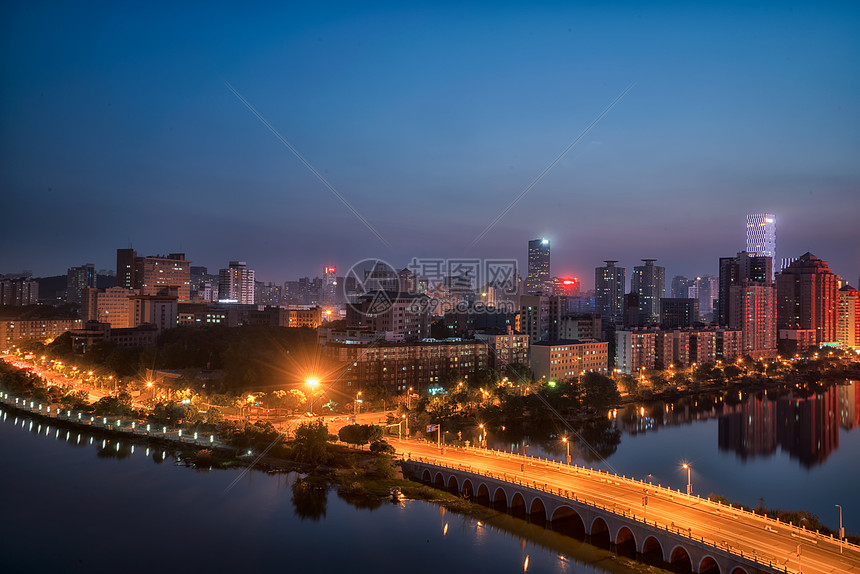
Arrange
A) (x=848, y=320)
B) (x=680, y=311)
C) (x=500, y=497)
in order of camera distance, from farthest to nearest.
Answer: (x=848, y=320) → (x=680, y=311) → (x=500, y=497)

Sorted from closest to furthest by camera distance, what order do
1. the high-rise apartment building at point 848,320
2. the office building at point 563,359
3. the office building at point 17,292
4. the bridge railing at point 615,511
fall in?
the bridge railing at point 615,511
the office building at point 563,359
the office building at point 17,292
the high-rise apartment building at point 848,320

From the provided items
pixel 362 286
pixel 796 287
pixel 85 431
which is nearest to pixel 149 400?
pixel 85 431

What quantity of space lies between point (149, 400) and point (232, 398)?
9.76 feet

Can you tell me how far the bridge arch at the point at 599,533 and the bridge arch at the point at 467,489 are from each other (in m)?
2.78

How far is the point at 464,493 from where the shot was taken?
1214 centimetres

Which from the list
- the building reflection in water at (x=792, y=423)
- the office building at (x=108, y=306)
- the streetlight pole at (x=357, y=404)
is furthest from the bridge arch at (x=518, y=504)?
the office building at (x=108, y=306)

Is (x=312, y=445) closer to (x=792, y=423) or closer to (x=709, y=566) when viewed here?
(x=709, y=566)

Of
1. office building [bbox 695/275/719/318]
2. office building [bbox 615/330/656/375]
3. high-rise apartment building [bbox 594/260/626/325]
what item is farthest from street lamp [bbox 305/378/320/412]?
office building [bbox 695/275/719/318]

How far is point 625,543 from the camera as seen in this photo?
9531mm

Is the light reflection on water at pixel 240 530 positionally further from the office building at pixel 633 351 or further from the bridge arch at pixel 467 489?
the office building at pixel 633 351

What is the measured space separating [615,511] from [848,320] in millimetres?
45740

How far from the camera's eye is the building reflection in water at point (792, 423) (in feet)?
58.0

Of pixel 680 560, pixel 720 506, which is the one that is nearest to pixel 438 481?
pixel 680 560

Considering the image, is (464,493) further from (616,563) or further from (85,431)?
(85,431)
